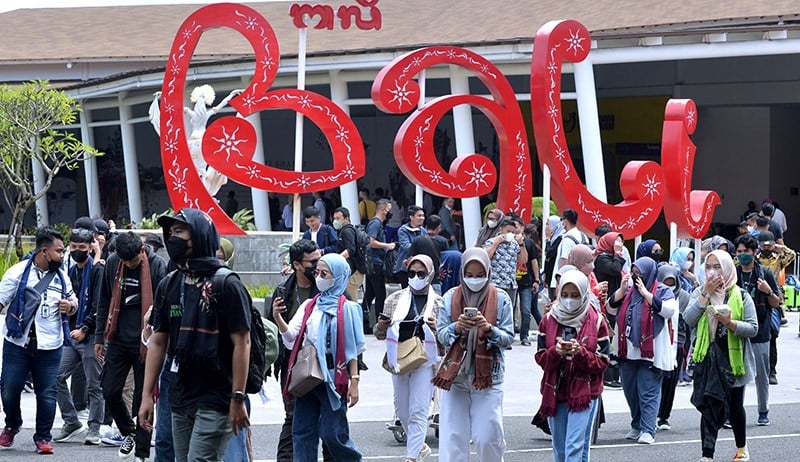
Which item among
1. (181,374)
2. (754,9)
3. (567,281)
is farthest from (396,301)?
(754,9)

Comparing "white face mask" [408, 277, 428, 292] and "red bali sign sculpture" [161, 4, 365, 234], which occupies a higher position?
"red bali sign sculpture" [161, 4, 365, 234]

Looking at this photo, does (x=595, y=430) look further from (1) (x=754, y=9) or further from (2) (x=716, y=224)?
(2) (x=716, y=224)

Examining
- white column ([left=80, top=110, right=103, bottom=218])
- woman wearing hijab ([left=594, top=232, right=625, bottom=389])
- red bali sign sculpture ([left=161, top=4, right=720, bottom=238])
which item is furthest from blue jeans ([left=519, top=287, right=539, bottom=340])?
white column ([left=80, top=110, right=103, bottom=218])

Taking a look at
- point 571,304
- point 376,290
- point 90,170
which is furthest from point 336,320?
point 90,170

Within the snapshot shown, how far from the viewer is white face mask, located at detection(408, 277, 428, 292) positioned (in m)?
9.62

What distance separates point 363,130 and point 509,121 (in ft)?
47.8

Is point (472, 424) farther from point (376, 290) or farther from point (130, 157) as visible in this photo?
point (130, 157)

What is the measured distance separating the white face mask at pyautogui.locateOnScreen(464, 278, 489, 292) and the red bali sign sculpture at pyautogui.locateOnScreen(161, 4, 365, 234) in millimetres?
9509

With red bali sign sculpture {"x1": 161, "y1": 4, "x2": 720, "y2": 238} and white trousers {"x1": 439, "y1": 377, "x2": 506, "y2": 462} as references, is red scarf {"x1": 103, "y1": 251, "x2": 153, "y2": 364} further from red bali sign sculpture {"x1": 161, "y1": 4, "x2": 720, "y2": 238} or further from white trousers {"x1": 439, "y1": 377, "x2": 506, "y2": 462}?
red bali sign sculpture {"x1": 161, "y1": 4, "x2": 720, "y2": 238}

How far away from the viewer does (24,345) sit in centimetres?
1030

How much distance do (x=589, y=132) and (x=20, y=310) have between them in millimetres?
14307

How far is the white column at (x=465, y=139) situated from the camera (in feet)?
80.0

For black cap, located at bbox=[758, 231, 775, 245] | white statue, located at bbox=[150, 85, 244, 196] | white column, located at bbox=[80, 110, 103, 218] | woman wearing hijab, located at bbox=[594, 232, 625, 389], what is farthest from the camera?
white column, located at bbox=[80, 110, 103, 218]

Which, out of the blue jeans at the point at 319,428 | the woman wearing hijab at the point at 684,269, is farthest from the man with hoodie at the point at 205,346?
the woman wearing hijab at the point at 684,269
